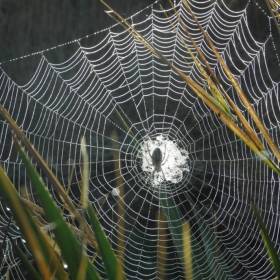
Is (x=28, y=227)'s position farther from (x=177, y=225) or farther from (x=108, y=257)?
(x=177, y=225)

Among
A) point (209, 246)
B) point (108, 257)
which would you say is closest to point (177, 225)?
point (209, 246)

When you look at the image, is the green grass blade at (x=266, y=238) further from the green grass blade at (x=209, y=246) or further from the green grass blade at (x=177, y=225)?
the green grass blade at (x=177, y=225)

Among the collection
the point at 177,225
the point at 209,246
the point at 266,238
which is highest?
the point at 177,225

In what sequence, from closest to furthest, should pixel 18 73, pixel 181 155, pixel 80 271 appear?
pixel 80 271 < pixel 181 155 < pixel 18 73

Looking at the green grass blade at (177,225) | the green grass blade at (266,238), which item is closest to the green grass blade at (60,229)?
the green grass blade at (266,238)

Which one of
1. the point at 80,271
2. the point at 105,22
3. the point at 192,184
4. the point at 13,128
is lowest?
the point at 80,271

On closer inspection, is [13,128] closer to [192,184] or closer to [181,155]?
[181,155]

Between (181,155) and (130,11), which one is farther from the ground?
(130,11)

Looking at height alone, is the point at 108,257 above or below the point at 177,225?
below

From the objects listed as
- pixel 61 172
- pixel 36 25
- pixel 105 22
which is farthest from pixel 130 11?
pixel 61 172

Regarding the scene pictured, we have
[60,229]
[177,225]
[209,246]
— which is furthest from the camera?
[177,225]
